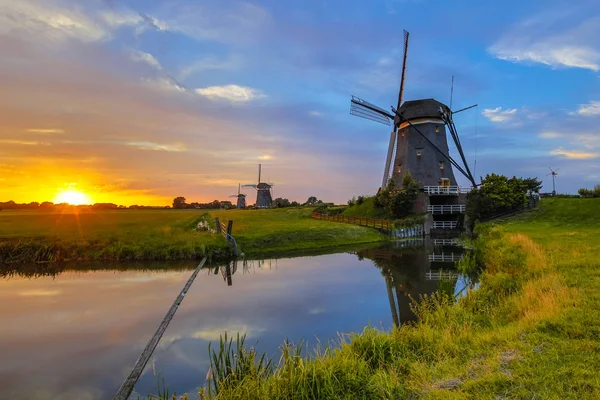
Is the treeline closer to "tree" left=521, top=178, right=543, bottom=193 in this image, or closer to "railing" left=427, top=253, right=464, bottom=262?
"tree" left=521, top=178, right=543, bottom=193

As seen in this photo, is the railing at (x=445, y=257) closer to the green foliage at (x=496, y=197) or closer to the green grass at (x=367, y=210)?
the green foliage at (x=496, y=197)

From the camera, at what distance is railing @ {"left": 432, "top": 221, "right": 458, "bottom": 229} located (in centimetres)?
4156

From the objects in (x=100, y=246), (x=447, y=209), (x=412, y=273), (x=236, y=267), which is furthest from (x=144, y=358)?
(x=447, y=209)

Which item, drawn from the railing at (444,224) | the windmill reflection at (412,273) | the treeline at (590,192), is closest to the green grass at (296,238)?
the windmill reflection at (412,273)

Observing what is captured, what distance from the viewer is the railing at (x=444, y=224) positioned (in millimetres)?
41562

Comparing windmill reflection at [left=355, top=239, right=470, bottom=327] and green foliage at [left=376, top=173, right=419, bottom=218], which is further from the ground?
green foliage at [left=376, top=173, right=419, bottom=218]

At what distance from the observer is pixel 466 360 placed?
18.9 feet

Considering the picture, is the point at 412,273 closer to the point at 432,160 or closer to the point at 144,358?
the point at 144,358

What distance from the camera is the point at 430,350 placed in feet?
21.3

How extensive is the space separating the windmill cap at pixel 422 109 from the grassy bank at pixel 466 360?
1411 inches

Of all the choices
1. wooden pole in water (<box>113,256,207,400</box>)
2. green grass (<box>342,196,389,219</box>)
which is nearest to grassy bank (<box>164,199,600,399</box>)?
wooden pole in water (<box>113,256,207,400</box>)

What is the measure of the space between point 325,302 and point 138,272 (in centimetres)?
1096

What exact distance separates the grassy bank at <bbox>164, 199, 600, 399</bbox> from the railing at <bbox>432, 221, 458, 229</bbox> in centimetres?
3329

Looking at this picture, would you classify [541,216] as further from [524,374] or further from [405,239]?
[524,374]
